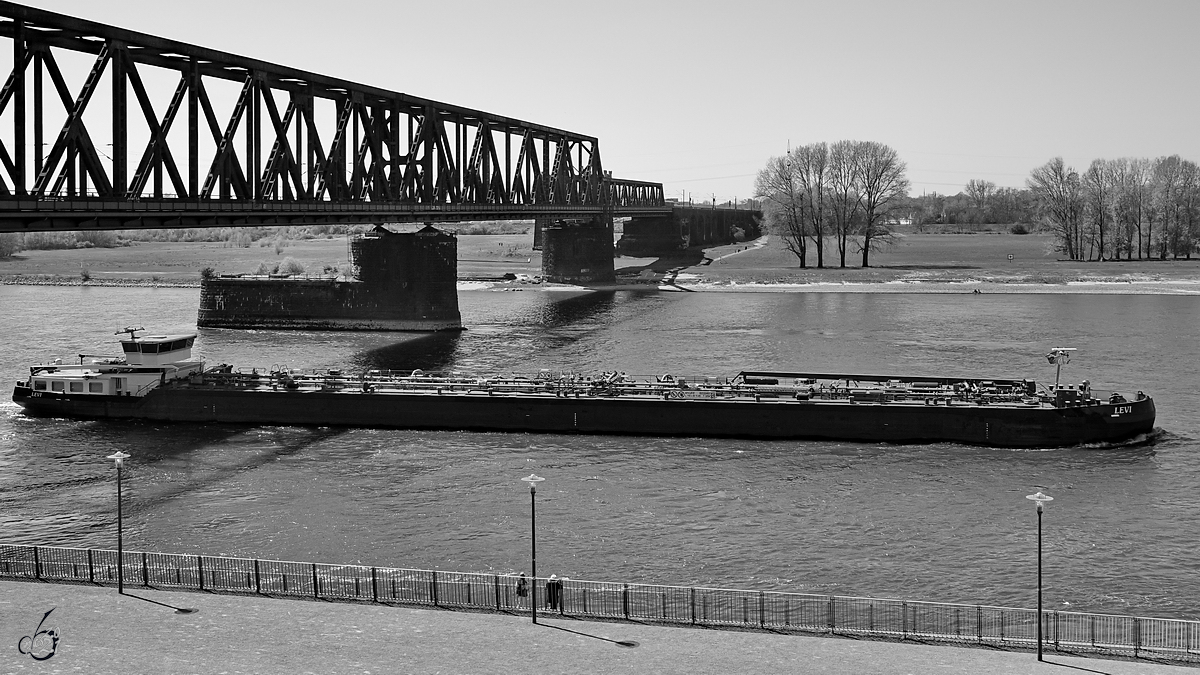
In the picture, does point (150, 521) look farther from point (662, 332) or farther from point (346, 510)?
point (662, 332)

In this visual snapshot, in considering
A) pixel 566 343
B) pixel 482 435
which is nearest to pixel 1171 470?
pixel 482 435

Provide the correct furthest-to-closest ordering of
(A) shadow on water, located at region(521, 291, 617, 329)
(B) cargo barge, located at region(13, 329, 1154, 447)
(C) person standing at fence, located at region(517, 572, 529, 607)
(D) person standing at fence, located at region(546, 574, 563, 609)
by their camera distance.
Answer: (A) shadow on water, located at region(521, 291, 617, 329)
(B) cargo barge, located at region(13, 329, 1154, 447)
(C) person standing at fence, located at region(517, 572, 529, 607)
(D) person standing at fence, located at region(546, 574, 563, 609)

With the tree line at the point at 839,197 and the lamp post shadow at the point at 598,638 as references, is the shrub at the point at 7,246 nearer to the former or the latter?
the tree line at the point at 839,197

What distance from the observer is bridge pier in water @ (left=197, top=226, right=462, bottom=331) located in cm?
10319

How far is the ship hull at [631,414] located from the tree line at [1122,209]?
115 m

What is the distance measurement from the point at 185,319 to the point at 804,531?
86.2 meters

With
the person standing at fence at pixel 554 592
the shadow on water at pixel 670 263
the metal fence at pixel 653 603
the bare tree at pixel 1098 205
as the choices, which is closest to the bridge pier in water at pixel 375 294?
the shadow on water at pixel 670 263

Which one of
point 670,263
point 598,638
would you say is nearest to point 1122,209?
point 670,263

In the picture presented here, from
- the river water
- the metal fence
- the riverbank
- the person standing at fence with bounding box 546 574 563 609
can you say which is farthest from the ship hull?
the riverbank

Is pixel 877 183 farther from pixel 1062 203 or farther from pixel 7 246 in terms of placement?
pixel 7 246

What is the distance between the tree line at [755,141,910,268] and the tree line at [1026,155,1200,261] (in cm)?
2171

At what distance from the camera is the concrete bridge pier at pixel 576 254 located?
149875mm

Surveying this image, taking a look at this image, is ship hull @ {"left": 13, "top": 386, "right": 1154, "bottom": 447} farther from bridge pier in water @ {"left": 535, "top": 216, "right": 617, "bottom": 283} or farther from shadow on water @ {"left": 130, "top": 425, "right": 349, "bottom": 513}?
bridge pier in water @ {"left": 535, "top": 216, "right": 617, "bottom": 283}

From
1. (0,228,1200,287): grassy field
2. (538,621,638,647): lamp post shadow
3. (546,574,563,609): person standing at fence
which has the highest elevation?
(0,228,1200,287): grassy field
